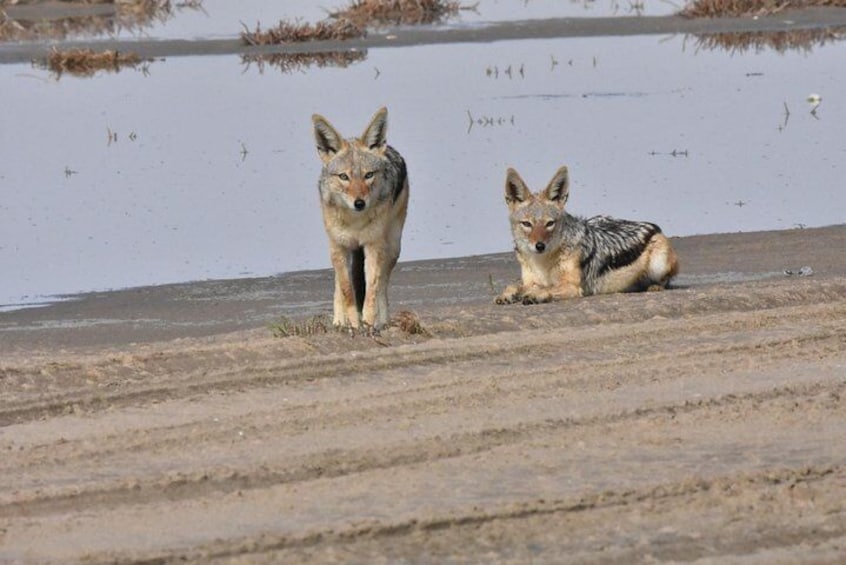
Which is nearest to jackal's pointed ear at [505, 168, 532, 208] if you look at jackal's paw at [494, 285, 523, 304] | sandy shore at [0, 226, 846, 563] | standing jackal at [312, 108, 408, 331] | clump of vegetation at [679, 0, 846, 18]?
jackal's paw at [494, 285, 523, 304]

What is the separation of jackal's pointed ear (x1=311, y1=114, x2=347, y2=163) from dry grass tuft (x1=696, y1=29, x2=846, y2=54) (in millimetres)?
22514

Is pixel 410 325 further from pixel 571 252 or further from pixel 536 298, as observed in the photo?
pixel 571 252

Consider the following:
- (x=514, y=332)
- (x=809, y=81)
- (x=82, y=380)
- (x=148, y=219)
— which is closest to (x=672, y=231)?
(x=148, y=219)

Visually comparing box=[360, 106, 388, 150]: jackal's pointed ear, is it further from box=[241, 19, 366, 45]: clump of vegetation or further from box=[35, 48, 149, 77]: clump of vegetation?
box=[241, 19, 366, 45]: clump of vegetation

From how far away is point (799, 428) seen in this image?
27.8ft

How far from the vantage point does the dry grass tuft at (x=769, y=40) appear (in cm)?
3412

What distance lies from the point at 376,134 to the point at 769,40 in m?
24.1

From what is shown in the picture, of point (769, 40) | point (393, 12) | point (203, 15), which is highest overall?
point (393, 12)

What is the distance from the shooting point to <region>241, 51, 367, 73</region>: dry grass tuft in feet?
108

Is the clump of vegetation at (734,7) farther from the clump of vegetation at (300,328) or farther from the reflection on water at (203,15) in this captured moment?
the clump of vegetation at (300,328)

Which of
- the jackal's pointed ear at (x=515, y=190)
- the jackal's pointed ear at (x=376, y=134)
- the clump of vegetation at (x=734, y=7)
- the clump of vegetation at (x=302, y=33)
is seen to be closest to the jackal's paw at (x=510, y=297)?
the jackal's pointed ear at (x=515, y=190)

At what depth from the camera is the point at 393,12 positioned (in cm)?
3831

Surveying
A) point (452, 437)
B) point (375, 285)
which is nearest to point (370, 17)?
point (375, 285)

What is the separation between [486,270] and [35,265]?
3873 millimetres
